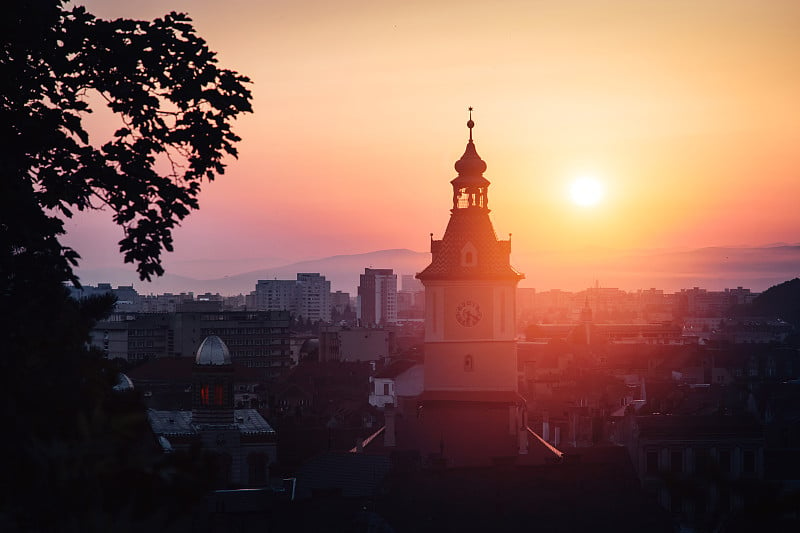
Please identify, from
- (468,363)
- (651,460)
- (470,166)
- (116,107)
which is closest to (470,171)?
(470,166)

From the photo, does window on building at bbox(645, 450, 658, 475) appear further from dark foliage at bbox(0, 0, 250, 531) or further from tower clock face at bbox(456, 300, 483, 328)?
dark foliage at bbox(0, 0, 250, 531)

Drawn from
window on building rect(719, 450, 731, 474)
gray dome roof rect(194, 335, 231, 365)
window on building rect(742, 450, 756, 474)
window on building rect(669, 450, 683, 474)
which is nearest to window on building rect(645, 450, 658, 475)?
window on building rect(669, 450, 683, 474)

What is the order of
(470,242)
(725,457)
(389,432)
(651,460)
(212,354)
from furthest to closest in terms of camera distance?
(212,354), (470,242), (389,432), (651,460), (725,457)

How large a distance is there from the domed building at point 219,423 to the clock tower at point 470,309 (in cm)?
952

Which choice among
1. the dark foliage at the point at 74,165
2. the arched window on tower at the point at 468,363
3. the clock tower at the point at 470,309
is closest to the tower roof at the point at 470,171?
the clock tower at the point at 470,309

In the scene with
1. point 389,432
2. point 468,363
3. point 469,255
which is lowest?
point 389,432

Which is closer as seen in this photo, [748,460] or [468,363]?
[748,460]

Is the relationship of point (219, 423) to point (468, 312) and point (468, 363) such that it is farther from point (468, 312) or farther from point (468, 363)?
point (468, 312)

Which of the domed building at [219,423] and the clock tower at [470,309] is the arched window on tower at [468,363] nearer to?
the clock tower at [470,309]

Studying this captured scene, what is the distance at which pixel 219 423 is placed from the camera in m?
68.0

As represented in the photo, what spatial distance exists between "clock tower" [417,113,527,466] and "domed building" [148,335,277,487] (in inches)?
375

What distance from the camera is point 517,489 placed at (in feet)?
130

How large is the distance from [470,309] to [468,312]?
0.13 m

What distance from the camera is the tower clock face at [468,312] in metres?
59.3
